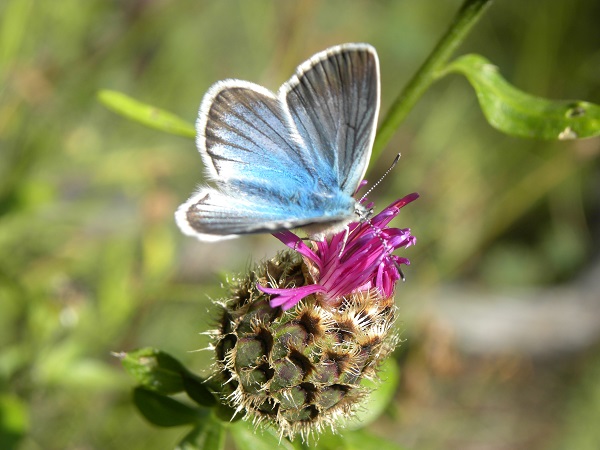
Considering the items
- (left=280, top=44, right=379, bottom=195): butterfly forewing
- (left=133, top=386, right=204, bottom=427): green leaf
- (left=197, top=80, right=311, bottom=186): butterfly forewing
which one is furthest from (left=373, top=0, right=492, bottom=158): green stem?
(left=133, top=386, right=204, bottom=427): green leaf

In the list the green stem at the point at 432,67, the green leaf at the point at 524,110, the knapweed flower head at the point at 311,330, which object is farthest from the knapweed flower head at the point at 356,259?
the green leaf at the point at 524,110

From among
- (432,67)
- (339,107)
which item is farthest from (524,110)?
(339,107)

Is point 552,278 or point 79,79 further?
point 552,278

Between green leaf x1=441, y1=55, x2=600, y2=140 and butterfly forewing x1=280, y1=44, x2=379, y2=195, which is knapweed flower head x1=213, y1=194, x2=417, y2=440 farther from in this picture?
green leaf x1=441, y1=55, x2=600, y2=140

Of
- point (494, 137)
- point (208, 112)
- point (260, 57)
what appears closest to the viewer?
point (208, 112)

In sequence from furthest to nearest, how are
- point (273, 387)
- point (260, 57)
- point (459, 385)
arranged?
point (260, 57) → point (459, 385) → point (273, 387)

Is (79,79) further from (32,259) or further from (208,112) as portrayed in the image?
(208,112)

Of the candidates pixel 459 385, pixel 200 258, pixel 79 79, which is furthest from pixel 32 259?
pixel 459 385
